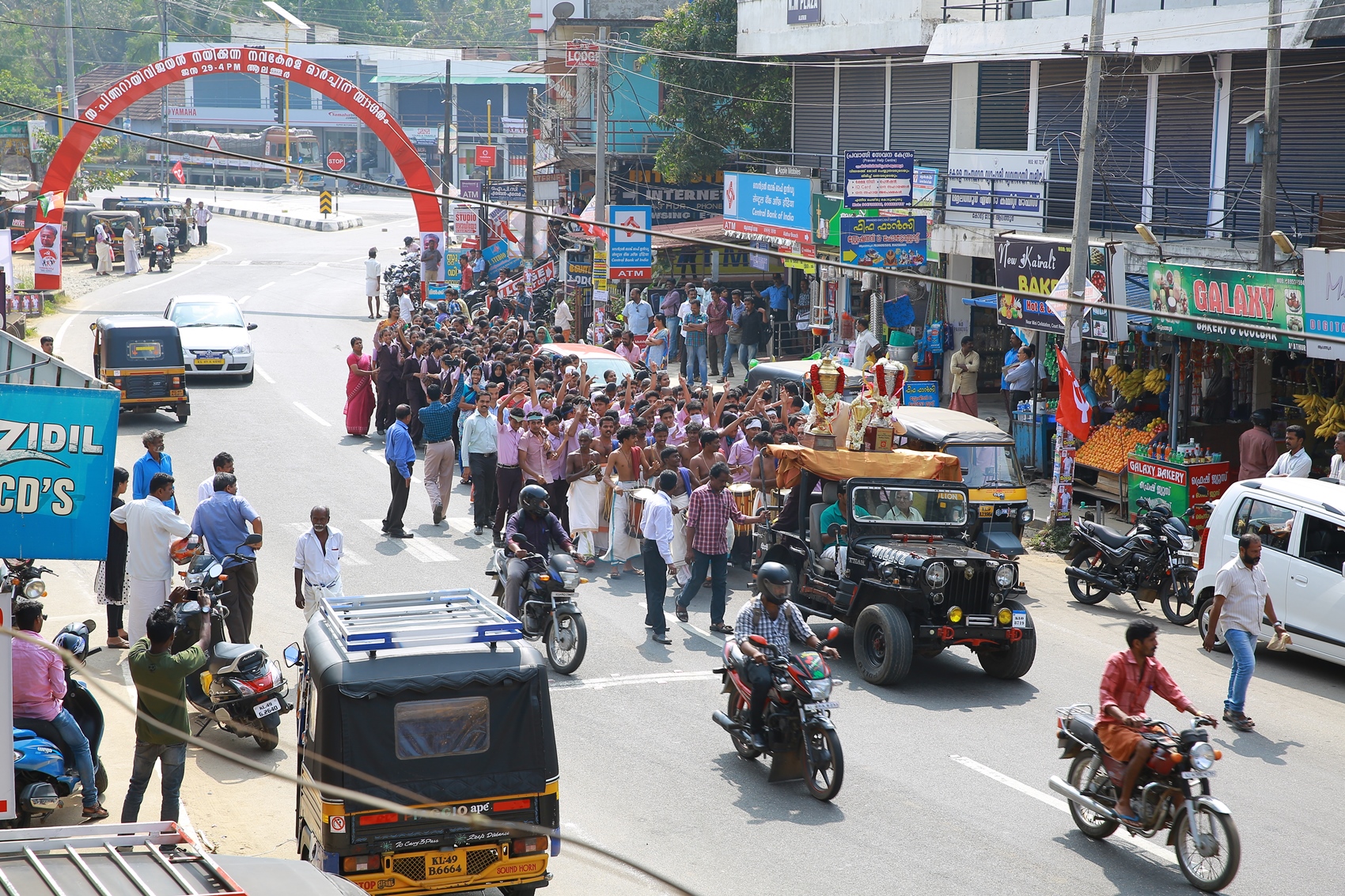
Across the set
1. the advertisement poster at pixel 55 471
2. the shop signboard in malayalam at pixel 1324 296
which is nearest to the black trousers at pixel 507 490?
the advertisement poster at pixel 55 471

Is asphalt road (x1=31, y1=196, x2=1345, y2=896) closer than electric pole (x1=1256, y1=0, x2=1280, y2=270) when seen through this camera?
Yes

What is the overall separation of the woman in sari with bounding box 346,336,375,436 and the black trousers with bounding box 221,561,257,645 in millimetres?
10709

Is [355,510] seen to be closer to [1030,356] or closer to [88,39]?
[1030,356]

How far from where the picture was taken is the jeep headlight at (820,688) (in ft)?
31.9

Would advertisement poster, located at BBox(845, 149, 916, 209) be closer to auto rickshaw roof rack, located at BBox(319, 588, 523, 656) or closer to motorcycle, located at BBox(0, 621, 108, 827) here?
auto rickshaw roof rack, located at BBox(319, 588, 523, 656)

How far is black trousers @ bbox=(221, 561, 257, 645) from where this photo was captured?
465 inches

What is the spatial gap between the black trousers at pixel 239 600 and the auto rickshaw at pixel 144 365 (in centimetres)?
1171

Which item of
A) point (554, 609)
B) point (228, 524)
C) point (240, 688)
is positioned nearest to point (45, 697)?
point (240, 688)

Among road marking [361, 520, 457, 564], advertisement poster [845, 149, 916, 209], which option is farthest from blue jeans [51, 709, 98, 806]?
advertisement poster [845, 149, 916, 209]

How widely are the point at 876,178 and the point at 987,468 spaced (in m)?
7.60

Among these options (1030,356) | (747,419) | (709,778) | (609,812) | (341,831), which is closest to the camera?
(341,831)

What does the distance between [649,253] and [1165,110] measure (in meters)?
9.77

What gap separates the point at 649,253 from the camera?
27109 millimetres

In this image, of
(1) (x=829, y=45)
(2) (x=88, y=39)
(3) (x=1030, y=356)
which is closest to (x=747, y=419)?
(3) (x=1030, y=356)
